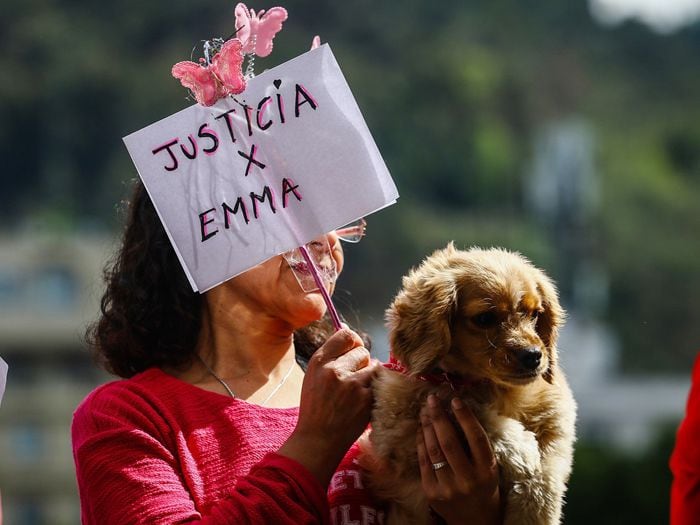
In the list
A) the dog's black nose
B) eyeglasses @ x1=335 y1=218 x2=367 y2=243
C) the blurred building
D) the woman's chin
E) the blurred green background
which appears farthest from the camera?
the blurred green background

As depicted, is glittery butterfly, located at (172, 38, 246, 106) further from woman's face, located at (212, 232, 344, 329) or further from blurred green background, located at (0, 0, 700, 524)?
blurred green background, located at (0, 0, 700, 524)

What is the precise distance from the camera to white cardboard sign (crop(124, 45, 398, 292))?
2967 mm

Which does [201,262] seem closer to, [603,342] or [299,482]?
[299,482]

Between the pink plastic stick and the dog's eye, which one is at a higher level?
the pink plastic stick

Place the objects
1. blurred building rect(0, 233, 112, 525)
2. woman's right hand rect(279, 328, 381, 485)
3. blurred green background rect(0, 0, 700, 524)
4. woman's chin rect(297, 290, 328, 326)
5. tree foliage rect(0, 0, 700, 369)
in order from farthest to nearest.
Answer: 1. tree foliage rect(0, 0, 700, 369)
2. blurred green background rect(0, 0, 700, 524)
3. blurred building rect(0, 233, 112, 525)
4. woman's chin rect(297, 290, 328, 326)
5. woman's right hand rect(279, 328, 381, 485)

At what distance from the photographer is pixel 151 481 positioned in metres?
2.78

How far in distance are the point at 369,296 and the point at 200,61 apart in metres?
58.6

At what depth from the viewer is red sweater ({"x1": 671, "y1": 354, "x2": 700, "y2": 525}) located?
2.72m

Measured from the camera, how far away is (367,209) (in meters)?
2.96

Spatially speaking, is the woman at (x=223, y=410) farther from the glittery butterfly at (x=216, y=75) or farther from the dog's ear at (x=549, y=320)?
the glittery butterfly at (x=216, y=75)

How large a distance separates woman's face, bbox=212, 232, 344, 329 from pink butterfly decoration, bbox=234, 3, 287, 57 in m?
0.49

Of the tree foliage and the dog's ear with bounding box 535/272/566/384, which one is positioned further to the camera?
the tree foliage

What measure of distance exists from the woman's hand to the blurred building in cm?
4195

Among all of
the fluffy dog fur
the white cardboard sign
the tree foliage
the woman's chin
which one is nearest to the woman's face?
the woman's chin
